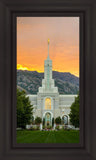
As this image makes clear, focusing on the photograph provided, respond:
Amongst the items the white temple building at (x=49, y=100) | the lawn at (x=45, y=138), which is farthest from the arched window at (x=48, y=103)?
the lawn at (x=45, y=138)

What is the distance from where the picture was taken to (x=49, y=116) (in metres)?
16.8

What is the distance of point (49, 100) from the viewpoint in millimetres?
17375

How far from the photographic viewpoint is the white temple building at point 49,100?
55.1ft

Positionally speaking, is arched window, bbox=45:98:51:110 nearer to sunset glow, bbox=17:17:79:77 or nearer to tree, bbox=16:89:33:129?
sunset glow, bbox=17:17:79:77

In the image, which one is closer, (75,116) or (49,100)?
(75,116)

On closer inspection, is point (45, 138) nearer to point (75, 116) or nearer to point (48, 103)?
point (75, 116)

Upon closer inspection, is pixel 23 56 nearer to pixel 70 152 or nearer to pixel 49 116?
pixel 49 116

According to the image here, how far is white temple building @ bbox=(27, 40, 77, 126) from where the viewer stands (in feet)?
55.1
